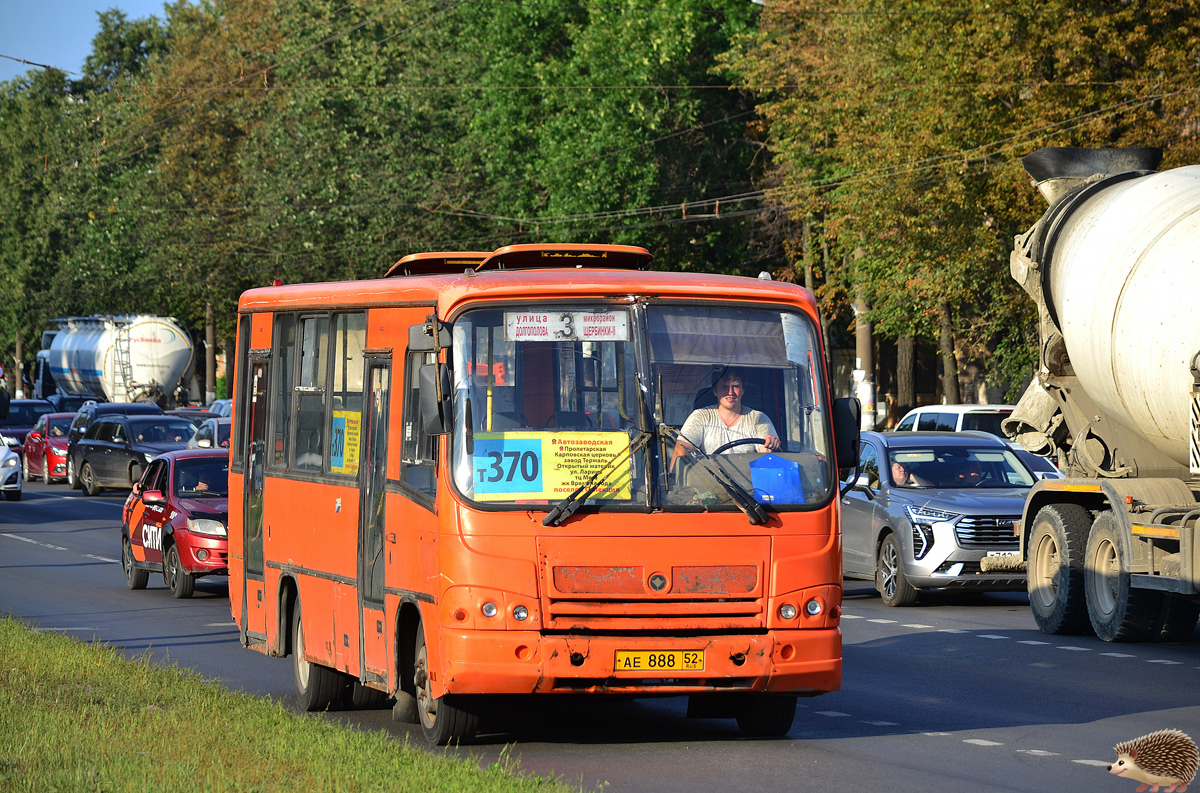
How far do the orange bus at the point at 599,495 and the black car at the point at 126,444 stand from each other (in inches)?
1123

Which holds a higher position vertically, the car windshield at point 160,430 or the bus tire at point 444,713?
the car windshield at point 160,430

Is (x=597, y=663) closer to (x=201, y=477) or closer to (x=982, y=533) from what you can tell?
(x=982, y=533)

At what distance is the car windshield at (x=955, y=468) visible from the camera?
63.5 ft

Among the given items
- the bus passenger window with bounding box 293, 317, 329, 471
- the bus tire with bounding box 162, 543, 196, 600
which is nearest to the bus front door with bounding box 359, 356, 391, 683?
the bus passenger window with bounding box 293, 317, 329, 471

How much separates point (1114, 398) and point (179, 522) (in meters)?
9.70

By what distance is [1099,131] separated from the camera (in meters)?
31.8

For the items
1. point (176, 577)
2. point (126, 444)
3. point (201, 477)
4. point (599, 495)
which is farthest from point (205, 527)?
point (126, 444)

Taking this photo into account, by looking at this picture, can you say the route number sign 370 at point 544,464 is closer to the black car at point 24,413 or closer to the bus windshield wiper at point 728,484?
the bus windshield wiper at point 728,484

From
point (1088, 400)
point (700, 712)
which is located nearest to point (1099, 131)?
point (1088, 400)

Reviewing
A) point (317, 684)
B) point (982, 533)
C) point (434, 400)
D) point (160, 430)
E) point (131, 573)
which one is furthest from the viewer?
point (160, 430)

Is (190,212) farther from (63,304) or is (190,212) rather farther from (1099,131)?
(1099,131)

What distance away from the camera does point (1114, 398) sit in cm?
1570

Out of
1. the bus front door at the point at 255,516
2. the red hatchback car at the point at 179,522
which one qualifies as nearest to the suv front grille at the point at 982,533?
the red hatchback car at the point at 179,522

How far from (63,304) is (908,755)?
7514 centimetres
